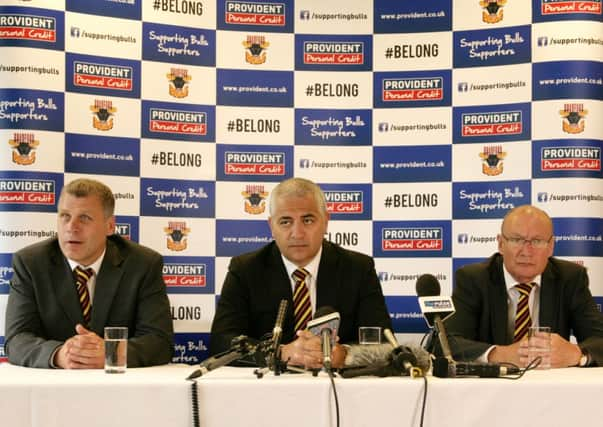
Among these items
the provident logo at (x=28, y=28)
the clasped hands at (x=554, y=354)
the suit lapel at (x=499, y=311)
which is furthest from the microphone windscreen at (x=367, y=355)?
the provident logo at (x=28, y=28)

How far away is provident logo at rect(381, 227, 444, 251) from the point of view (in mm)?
5266

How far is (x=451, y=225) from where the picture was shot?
17.2 feet

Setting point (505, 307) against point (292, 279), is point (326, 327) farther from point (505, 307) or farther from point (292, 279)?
point (505, 307)

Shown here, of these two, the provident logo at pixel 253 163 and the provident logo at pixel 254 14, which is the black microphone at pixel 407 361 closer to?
the provident logo at pixel 253 163

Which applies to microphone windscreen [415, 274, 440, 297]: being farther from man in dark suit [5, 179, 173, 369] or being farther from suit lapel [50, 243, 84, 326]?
suit lapel [50, 243, 84, 326]

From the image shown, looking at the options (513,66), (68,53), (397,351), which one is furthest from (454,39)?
(397,351)

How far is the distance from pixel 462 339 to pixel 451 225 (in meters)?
1.73

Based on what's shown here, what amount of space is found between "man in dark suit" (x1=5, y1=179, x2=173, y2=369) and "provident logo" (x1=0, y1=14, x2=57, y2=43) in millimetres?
1547

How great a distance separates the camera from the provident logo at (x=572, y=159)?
5.04 m

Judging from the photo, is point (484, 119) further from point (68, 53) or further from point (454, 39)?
point (68, 53)

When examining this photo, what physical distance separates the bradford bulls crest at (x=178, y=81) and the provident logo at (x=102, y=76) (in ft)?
0.84

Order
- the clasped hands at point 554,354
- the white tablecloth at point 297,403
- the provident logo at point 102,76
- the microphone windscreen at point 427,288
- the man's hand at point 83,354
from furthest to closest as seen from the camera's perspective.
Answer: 1. the provident logo at point 102,76
2. the clasped hands at point 554,354
3. the man's hand at point 83,354
4. the microphone windscreen at point 427,288
5. the white tablecloth at point 297,403

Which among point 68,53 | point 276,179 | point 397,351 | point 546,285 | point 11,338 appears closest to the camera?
point 397,351

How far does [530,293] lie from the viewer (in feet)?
12.9
